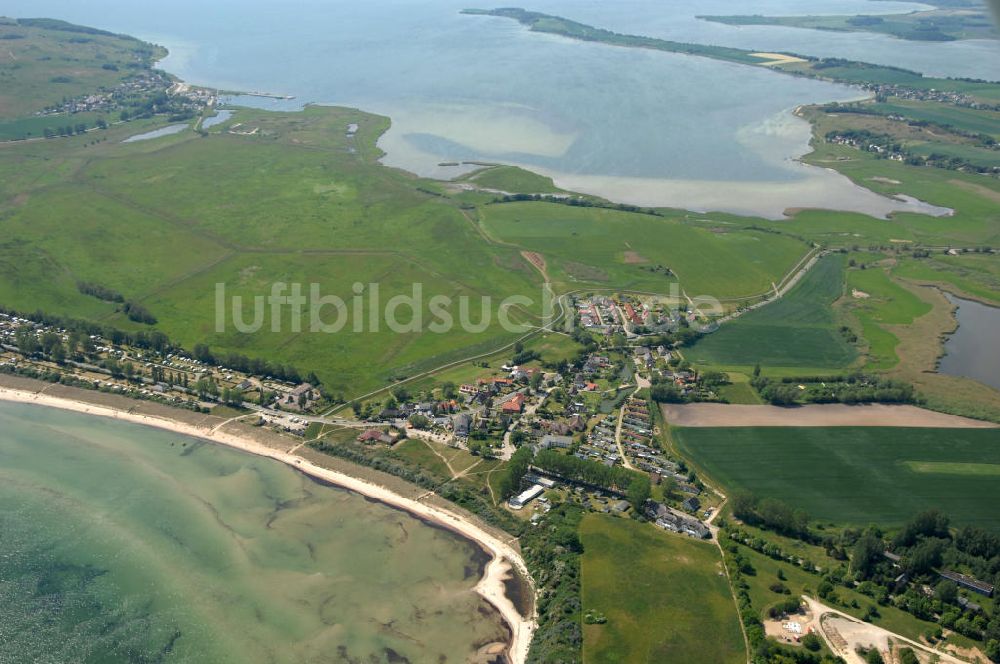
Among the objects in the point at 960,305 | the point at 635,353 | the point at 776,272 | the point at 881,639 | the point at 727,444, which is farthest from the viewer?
the point at 776,272

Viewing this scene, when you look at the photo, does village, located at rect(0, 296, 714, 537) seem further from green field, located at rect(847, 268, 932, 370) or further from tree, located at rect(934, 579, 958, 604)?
green field, located at rect(847, 268, 932, 370)

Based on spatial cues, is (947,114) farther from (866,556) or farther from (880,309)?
(866,556)

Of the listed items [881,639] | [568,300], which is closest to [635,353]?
[568,300]

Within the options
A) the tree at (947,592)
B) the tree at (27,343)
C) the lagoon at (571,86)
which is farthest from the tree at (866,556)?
the tree at (27,343)

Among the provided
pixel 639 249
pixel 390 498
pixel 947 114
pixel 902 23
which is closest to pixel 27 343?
pixel 390 498

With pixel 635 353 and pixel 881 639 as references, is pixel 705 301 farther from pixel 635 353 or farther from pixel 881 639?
pixel 881 639

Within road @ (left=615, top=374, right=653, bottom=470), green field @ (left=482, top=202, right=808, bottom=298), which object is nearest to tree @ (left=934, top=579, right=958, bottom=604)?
road @ (left=615, top=374, right=653, bottom=470)

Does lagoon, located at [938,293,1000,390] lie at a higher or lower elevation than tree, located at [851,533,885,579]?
higher
